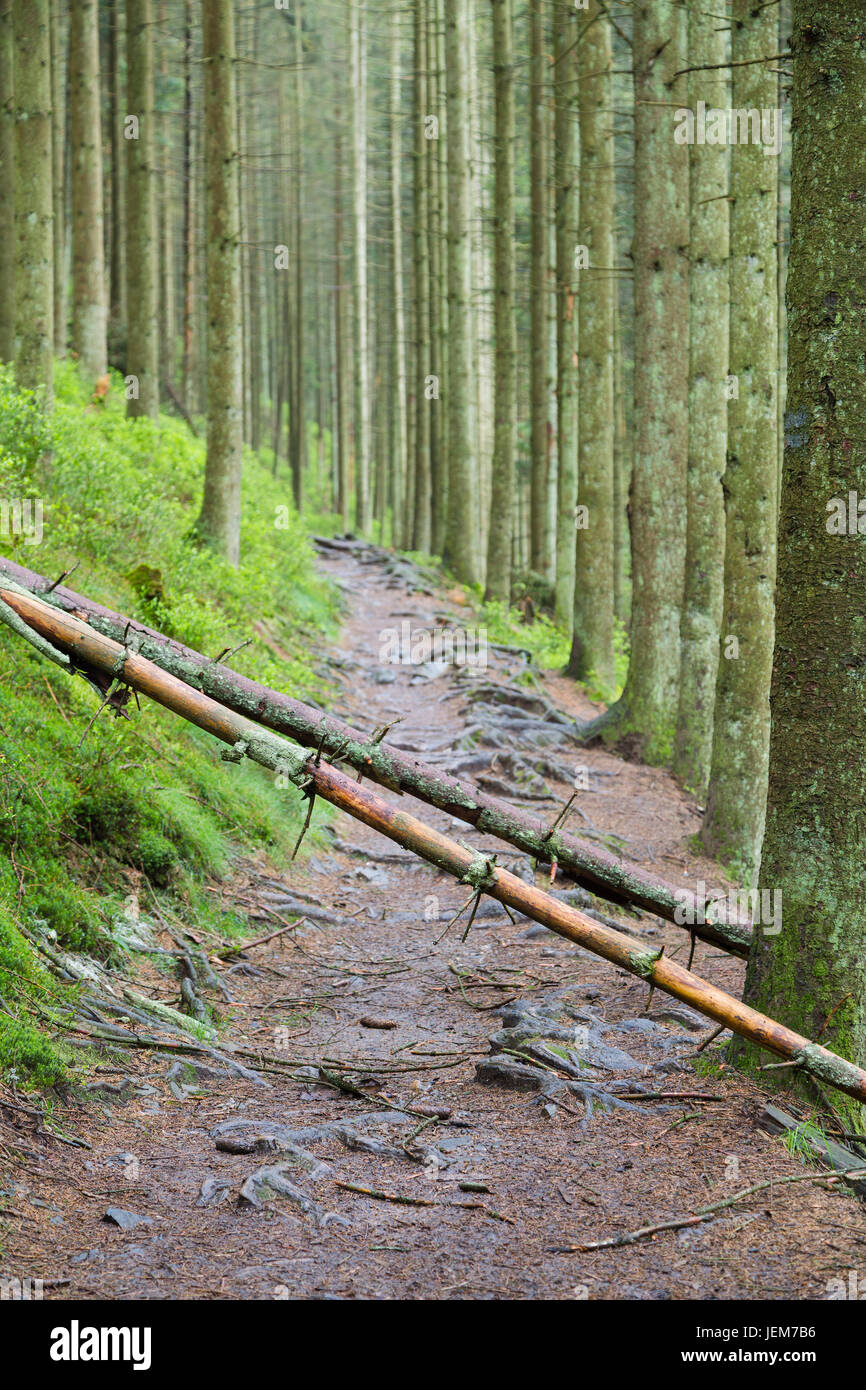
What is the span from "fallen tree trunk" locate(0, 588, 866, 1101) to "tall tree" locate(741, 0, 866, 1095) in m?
0.22

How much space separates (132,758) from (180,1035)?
2.20 meters

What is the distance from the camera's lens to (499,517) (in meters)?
18.1

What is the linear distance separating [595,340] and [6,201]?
Result: 25.2 feet

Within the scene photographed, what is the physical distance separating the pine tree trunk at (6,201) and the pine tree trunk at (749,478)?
8.81 m

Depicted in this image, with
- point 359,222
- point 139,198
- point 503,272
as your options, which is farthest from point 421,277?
point 139,198

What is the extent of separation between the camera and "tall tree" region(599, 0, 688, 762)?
11.2 meters

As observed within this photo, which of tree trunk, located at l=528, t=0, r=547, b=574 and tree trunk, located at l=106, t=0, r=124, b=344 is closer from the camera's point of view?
tree trunk, located at l=528, t=0, r=547, b=574

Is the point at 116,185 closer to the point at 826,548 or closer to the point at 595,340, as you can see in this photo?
the point at 595,340

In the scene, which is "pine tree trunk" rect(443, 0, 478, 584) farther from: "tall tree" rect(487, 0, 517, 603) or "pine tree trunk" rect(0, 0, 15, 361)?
"pine tree trunk" rect(0, 0, 15, 361)

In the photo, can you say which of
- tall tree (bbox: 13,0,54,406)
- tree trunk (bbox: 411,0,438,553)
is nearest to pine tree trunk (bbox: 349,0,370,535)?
tree trunk (bbox: 411,0,438,553)

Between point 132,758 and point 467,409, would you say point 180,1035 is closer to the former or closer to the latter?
point 132,758

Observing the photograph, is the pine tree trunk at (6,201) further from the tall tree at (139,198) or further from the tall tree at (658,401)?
the tall tree at (658,401)

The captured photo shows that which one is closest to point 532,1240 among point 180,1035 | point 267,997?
point 180,1035

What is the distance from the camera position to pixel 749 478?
831 cm
